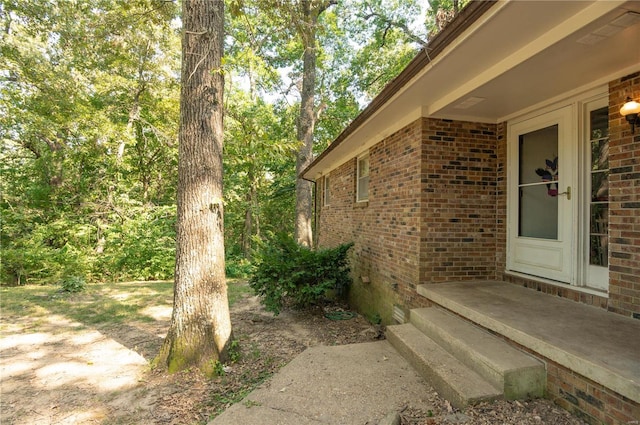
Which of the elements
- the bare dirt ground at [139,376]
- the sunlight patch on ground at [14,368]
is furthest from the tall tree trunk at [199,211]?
the sunlight patch on ground at [14,368]

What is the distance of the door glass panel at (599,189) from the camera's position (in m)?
3.05

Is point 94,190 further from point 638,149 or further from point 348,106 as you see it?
point 638,149

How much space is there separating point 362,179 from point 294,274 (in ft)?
8.90

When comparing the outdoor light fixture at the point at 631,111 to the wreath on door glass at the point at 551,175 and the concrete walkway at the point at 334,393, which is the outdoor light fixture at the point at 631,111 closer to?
the wreath on door glass at the point at 551,175

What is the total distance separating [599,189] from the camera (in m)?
3.14

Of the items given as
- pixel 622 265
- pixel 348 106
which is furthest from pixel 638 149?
pixel 348 106

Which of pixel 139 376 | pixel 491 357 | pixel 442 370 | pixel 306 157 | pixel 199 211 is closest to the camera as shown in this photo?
pixel 491 357

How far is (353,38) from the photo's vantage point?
51.6 feet

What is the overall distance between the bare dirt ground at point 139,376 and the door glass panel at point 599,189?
1.70 metres

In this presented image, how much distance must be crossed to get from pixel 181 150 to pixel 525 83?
11.8 ft

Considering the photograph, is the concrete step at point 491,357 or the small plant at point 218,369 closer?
the concrete step at point 491,357

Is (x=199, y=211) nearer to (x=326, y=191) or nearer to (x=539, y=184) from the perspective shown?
(x=539, y=184)

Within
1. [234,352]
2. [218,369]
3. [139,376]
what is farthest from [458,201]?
[139,376]

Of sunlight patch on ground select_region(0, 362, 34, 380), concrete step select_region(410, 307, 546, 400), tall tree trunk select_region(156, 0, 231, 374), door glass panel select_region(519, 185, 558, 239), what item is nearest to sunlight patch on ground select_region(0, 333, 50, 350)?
sunlight patch on ground select_region(0, 362, 34, 380)
